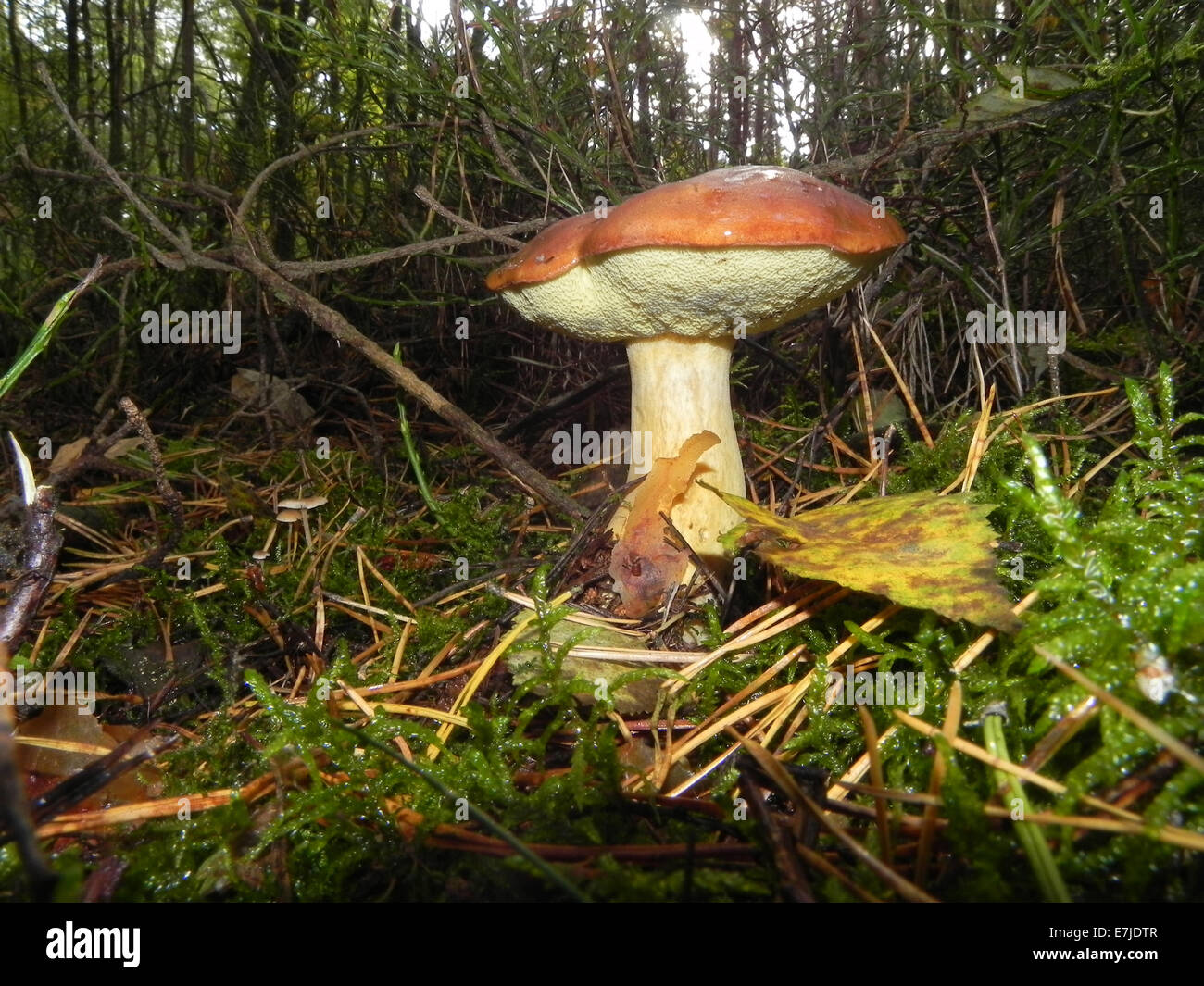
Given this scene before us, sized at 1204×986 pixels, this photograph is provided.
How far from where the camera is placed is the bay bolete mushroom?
4.39 feet

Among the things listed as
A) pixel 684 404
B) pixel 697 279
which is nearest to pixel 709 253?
pixel 697 279

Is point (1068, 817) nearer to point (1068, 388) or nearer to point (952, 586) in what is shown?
point (952, 586)

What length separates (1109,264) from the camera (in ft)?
9.16

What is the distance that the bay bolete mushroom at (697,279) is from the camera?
134 cm

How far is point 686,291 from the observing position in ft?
5.12

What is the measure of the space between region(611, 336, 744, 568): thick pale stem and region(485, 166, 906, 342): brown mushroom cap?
0.44 feet

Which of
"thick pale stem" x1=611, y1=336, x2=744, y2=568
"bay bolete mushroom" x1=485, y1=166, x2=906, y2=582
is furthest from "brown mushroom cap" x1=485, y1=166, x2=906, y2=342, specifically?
"thick pale stem" x1=611, y1=336, x2=744, y2=568

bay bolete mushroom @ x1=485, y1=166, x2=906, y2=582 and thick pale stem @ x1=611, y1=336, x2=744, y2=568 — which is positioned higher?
bay bolete mushroom @ x1=485, y1=166, x2=906, y2=582

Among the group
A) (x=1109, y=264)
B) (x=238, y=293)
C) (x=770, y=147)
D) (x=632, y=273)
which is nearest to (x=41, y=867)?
(x=632, y=273)

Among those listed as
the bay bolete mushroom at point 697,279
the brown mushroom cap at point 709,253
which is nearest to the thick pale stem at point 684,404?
the bay bolete mushroom at point 697,279

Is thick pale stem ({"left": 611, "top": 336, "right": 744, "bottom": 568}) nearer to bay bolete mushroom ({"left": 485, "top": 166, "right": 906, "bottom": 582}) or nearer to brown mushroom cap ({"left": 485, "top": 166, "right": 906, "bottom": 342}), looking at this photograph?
bay bolete mushroom ({"left": 485, "top": 166, "right": 906, "bottom": 582})

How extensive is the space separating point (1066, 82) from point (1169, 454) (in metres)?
1.16

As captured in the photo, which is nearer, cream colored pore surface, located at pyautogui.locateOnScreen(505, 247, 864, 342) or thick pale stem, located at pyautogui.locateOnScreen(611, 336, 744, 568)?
cream colored pore surface, located at pyautogui.locateOnScreen(505, 247, 864, 342)

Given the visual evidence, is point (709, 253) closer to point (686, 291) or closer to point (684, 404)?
point (686, 291)
